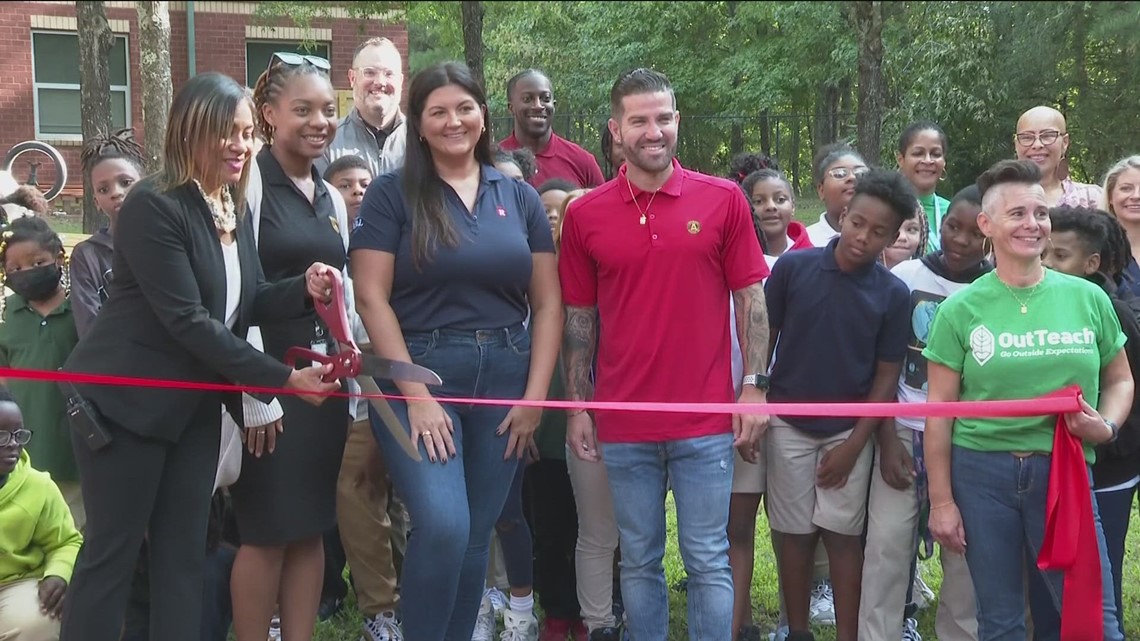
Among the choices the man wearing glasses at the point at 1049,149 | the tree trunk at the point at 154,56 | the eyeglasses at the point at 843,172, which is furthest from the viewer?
the tree trunk at the point at 154,56

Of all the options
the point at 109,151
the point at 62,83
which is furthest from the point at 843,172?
the point at 62,83

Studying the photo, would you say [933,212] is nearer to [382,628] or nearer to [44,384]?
[382,628]

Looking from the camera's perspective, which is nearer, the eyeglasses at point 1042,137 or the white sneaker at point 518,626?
the white sneaker at point 518,626

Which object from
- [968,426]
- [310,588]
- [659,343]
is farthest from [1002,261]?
[310,588]

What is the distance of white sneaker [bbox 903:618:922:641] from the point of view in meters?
5.14

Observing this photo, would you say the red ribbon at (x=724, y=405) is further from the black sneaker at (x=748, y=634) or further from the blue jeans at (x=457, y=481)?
the black sneaker at (x=748, y=634)

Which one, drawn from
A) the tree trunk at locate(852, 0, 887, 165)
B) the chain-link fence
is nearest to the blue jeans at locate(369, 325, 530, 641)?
the tree trunk at locate(852, 0, 887, 165)

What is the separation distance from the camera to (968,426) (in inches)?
160

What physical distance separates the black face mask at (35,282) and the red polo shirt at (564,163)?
96.2 inches

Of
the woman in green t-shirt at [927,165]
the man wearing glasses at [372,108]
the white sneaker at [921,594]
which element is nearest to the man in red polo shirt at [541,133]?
the man wearing glasses at [372,108]

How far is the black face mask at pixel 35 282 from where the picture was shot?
506 centimetres

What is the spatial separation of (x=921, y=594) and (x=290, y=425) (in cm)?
330

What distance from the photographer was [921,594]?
5.71m

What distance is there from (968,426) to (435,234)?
6.35ft
